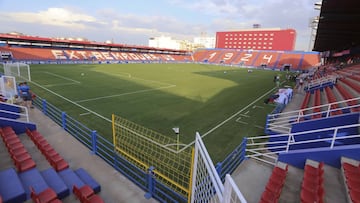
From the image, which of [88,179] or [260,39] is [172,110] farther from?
[260,39]

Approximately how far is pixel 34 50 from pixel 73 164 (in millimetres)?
56471

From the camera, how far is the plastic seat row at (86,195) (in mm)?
5042

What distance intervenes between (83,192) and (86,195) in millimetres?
160

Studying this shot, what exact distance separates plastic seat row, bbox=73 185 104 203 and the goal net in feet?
75.8

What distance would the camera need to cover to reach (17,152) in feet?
22.8

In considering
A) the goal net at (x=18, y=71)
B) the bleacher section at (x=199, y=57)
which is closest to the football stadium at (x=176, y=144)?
the goal net at (x=18, y=71)

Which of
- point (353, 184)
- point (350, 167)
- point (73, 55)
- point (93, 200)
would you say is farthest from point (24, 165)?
point (73, 55)

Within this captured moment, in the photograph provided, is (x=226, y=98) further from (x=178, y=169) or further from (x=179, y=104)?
(x=178, y=169)

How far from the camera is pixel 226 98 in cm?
1964

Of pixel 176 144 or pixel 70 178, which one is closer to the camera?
pixel 70 178

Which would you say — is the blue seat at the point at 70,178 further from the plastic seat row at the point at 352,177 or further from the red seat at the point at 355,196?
the plastic seat row at the point at 352,177

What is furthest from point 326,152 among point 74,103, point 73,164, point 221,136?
point 74,103

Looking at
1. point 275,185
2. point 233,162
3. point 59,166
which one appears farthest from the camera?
point 233,162

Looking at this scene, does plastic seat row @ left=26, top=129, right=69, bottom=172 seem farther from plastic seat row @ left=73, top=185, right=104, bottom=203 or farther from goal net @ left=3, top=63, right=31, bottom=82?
goal net @ left=3, top=63, right=31, bottom=82
